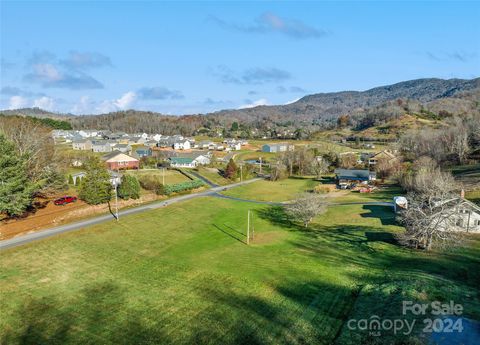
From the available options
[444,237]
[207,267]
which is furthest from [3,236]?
[444,237]

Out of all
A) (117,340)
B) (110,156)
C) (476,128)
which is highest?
(476,128)

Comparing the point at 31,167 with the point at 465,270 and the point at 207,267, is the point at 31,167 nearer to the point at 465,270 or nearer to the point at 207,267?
the point at 207,267

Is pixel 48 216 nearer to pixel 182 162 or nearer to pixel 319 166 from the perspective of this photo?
pixel 182 162

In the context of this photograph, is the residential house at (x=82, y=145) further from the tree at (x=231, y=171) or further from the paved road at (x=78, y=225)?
the paved road at (x=78, y=225)

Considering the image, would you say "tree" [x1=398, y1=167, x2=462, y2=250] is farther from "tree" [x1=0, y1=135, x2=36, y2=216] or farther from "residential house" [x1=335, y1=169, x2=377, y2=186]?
"tree" [x1=0, y1=135, x2=36, y2=216]

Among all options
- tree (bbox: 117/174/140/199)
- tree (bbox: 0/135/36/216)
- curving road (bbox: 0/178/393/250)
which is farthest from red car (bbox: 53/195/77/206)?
tree (bbox: 0/135/36/216)
